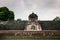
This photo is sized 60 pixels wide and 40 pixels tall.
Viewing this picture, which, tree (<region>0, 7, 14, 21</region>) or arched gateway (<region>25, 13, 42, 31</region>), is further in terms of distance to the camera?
tree (<region>0, 7, 14, 21</region>)

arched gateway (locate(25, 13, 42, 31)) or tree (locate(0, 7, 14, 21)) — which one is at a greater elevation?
tree (locate(0, 7, 14, 21))

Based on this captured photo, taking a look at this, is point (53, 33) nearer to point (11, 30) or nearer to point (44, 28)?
point (44, 28)

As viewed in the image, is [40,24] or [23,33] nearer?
[23,33]

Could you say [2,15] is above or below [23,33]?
above

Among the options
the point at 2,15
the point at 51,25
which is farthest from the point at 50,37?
the point at 2,15

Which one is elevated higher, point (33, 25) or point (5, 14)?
point (5, 14)

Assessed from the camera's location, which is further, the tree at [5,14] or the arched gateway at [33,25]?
the tree at [5,14]

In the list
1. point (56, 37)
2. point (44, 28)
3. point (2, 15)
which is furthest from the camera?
point (2, 15)

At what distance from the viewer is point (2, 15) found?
47500 millimetres

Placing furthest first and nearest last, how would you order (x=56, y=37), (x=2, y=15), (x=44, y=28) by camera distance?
1. (x=2, y=15)
2. (x=44, y=28)
3. (x=56, y=37)

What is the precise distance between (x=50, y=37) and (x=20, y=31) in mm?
3383

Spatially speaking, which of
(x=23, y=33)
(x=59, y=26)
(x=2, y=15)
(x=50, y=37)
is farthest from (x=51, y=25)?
(x=2, y=15)

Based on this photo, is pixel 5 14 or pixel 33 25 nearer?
pixel 33 25

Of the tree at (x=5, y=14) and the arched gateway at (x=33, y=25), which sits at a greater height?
the tree at (x=5, y=14)
